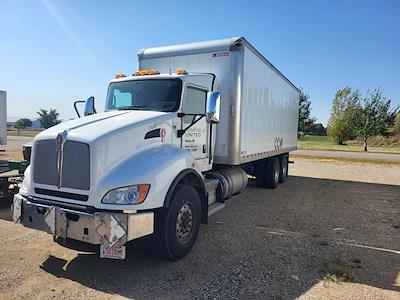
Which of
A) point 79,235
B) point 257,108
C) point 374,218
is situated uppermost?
point 257,108

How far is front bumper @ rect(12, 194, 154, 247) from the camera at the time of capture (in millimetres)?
3889

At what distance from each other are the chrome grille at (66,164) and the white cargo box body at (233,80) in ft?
11.5

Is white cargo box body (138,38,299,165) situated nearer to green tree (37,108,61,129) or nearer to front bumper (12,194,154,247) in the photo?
front bumper (12,194,154,247)

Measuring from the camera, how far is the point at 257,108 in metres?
8.59

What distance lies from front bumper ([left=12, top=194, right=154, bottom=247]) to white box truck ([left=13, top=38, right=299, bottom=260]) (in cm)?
1

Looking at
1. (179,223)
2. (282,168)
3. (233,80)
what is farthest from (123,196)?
(282,168)

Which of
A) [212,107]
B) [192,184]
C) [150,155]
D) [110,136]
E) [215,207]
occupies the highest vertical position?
[212,107]

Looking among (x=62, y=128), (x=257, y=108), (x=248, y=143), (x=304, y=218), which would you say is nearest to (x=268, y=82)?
(x=257, y=108)

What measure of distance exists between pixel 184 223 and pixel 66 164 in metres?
1.91

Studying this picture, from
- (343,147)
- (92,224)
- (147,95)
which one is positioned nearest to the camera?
(92,224)

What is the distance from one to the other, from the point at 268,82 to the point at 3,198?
7.57 meters

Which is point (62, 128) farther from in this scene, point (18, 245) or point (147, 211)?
point (18, 245)

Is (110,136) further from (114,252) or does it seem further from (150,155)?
(114,252)

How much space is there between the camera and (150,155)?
4.62 meters
